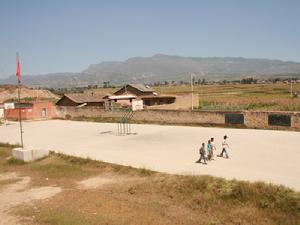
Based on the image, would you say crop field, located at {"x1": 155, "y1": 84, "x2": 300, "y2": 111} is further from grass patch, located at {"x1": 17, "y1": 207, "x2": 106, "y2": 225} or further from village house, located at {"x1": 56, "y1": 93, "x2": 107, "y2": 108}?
grass patch, located at {"x1": 17, "y1": 207, "x2": 106, "y2": 225}

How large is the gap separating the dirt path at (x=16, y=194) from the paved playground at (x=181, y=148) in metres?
4.95

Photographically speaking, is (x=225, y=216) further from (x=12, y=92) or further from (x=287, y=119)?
(x=12, y=92)

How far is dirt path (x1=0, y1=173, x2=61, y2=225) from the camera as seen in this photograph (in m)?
13.9

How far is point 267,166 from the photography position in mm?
18469

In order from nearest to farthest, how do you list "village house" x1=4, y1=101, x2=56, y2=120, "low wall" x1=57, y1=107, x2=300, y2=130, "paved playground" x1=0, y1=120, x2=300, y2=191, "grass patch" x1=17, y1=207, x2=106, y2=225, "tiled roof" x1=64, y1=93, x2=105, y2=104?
"grass patch" x1=17, y1=207, x2=106, y2=225, "paved playground" x1=0, y1=120, x2=300, y2=191, "low wall" x1=57, y1=107, x2=300, y2=130, "village house" x1=4, y1=101, x2=56, y2=120, "tiled roof" x1=64, y1=93, x2=105, y2=104

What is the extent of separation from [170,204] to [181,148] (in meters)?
10.3

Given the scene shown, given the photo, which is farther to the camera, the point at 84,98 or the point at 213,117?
the point at 84,98

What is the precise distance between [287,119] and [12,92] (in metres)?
73.6

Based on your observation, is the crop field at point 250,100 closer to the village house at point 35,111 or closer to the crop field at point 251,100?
the crop field at point 251,100

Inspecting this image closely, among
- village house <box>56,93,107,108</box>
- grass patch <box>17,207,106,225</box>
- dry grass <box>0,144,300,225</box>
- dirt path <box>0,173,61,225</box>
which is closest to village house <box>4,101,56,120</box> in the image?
village house <box>56,93,107,108</box>

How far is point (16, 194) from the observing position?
1666 centimetres

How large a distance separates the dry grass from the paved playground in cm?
176

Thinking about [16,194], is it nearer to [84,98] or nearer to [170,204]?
[170,204]

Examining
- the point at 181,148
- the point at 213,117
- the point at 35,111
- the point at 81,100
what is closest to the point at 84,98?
the point at 81,100
